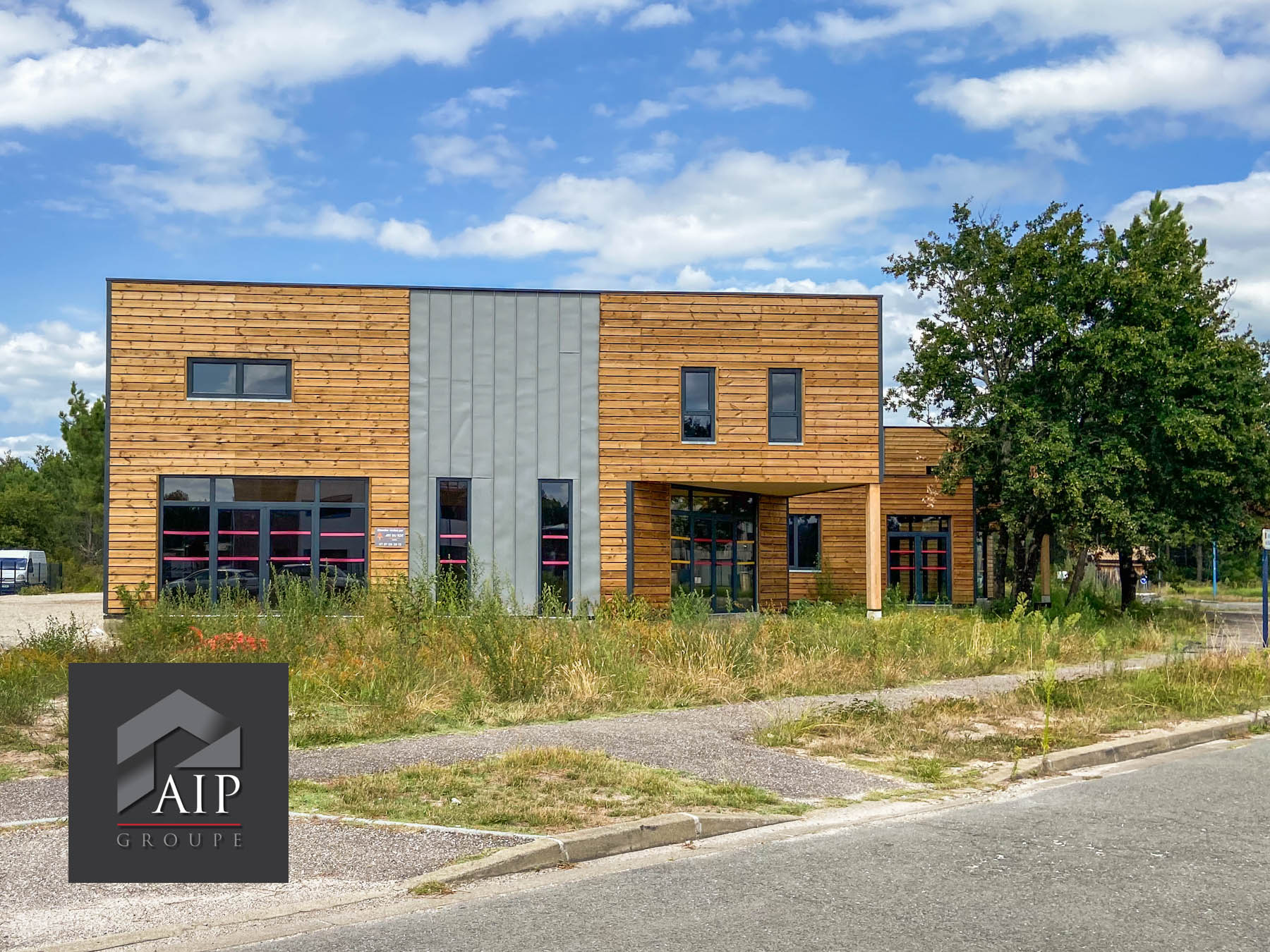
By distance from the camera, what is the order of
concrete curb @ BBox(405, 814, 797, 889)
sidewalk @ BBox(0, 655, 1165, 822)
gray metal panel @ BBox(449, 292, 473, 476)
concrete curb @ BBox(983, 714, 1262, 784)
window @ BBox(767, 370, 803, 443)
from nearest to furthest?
1. concrete curb @ BBox(405, 814, 797, 889)
2. sidewalk @ BBox(0, 655, 1165, 822)
3. concrete curb @ BBox(983, 714, 1262, 784)
4. gray metal panel @ BBox(449, 292, 473, 476)
5. window @ BBox(767, 370, 803, 443)

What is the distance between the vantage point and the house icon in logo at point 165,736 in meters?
5.67

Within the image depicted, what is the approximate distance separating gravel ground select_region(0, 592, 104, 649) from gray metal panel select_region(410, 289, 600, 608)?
26.0 ft

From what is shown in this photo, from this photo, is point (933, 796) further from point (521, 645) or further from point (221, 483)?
point (221, 483)

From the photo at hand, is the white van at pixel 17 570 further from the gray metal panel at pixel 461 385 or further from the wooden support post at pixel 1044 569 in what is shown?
the wooden support post at pixel 1044 569

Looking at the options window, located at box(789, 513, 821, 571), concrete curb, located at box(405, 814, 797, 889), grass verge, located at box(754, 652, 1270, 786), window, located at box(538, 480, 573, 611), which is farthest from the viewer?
window, located at box(789, 513, 821, 571)

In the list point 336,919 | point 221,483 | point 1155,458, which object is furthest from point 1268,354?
point 336,919

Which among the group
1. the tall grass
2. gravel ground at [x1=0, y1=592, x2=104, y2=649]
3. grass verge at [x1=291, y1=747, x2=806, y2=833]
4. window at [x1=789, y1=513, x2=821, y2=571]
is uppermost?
window at [x1=789, y1=513, x2=821, y2=571]

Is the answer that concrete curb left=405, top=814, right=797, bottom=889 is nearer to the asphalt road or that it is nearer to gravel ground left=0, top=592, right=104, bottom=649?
the asphalt road

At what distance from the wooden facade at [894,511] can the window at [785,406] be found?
8962mm

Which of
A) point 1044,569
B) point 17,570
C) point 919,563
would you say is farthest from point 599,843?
point 17,570

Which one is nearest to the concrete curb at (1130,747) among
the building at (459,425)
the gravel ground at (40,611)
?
the gravel ground at (40,611)

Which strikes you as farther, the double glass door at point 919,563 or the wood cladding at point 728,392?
the double glass door at point 919,563

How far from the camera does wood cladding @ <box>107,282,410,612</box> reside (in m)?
26.1

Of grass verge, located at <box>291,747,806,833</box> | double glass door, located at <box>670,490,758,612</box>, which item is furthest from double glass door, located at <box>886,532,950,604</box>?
grass verge, located at <box>291,747,806,833</box>
